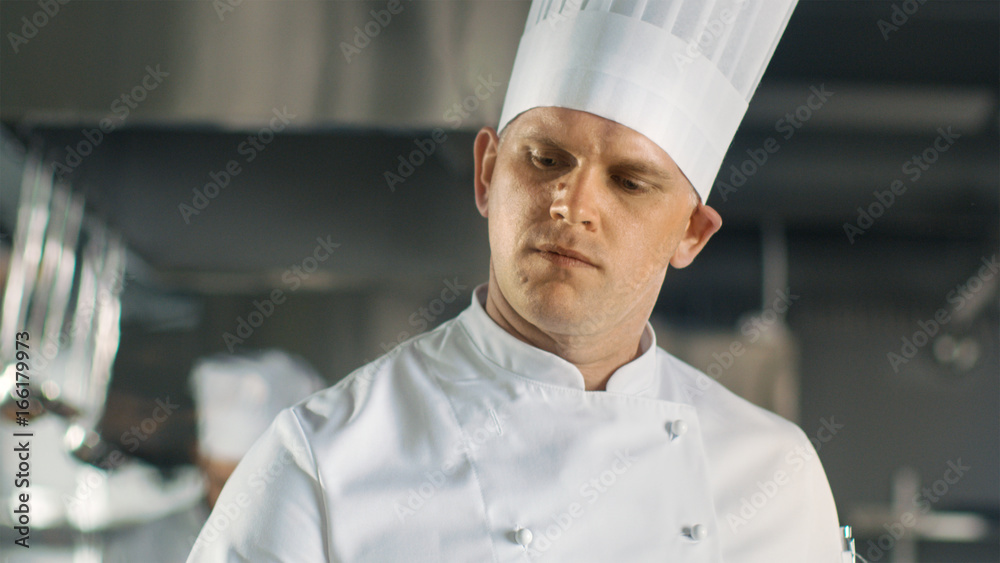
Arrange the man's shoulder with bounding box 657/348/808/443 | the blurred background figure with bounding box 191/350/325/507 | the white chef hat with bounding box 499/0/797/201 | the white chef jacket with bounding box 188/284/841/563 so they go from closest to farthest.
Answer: the white chef jacket with bounding box 188/284/841/563
the white chef hat with bounding box 499/0/797/201
the man's shoulder with bounding box 657/348/808/443
the blurred background figure with bounding box 191/350/325/507

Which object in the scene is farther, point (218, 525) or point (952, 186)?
point (952, 186)

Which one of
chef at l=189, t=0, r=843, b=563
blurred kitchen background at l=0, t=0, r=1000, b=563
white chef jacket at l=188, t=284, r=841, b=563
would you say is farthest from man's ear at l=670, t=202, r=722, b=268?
blurred kitchen background at l=0, t=0, r=1000, b=563

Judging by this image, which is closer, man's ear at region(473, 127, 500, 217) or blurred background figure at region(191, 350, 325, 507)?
man's ear at region(473, 127, 500, 217)

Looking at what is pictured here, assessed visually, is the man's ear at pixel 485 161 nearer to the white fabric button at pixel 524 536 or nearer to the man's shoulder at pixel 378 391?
the man's shoulder at pixel 378 391

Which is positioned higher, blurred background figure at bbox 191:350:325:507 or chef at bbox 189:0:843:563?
chef at bbox 189:0:843:563

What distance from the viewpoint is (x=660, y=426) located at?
3.26ft

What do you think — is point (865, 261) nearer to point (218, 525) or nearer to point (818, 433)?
→ point (818, 433)

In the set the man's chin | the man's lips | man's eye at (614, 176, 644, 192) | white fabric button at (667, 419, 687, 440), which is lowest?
white fabric button at (667, 419, 687, 440)

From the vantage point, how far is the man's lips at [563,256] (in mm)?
861

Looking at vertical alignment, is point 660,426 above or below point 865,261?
above

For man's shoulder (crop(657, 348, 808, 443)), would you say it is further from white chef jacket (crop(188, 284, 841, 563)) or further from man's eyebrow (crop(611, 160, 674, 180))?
man's eyebrow (crop(611, 160, 674, 180))

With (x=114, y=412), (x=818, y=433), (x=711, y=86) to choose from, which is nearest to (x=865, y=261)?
(x=818, y=433)

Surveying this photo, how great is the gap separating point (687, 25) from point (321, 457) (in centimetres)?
65

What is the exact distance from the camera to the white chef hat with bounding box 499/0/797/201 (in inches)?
36.9
